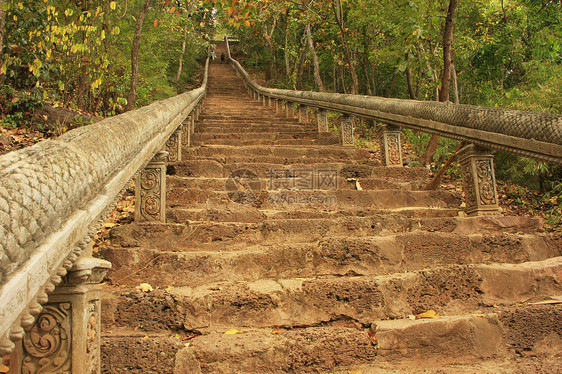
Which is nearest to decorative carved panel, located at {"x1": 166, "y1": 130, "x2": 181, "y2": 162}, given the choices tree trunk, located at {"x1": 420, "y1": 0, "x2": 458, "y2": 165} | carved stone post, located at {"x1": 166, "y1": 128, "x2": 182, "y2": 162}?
carved stone post, located at {"x1": 166, "y1": 128, "x2": 182, "y2": 162}

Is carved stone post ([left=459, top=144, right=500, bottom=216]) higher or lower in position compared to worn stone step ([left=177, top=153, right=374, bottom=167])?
lower

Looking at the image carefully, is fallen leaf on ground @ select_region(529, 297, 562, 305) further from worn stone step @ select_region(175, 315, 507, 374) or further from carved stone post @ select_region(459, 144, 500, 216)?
carved stone post @ select_region(459, 144, 500, 216)

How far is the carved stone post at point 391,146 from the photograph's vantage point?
548 centimetres

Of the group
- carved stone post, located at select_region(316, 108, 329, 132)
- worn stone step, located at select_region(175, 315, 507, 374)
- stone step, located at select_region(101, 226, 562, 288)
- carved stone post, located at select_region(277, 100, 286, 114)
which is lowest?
worn stone step, located at select_region(175, 315, 507, 374)

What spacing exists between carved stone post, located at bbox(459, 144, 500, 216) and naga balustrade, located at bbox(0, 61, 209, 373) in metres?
2.66

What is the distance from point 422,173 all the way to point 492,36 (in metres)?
6.54

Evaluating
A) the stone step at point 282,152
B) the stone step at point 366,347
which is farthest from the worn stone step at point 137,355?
the stone step at point 282,152

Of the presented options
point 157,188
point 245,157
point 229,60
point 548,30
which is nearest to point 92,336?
point 157,188

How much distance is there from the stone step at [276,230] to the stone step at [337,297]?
0.42 metres

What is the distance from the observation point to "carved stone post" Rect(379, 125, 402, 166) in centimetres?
548

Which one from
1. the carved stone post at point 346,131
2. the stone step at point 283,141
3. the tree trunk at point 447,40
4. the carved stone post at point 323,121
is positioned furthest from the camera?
the carved stone post at point 323,121

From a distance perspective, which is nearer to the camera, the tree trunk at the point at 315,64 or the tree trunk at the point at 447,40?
the tree trunk at the point at 447,40

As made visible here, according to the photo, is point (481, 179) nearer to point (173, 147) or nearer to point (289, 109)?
point (173, 147)

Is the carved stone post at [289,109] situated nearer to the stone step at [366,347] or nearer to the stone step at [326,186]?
the stone step at [326,186]
